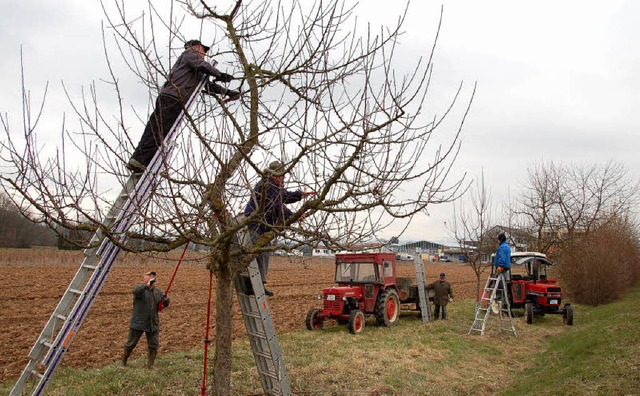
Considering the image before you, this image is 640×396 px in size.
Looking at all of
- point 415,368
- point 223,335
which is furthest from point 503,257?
point 223,335

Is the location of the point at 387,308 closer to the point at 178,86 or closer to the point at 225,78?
the point at 225,78

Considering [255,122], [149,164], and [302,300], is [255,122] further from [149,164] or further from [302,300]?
[302,300]

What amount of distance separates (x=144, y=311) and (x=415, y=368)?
508 centimetres

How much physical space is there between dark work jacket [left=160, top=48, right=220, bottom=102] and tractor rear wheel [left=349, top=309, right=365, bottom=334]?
879 cm

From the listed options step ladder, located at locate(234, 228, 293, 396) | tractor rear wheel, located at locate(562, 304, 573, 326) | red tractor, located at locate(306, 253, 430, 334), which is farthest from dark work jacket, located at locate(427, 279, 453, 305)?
step ladder, located at locate(234, 228, 293, 396)

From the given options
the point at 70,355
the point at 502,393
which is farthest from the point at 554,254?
the point at 70,355

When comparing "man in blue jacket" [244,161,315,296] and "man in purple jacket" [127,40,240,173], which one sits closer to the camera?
"man in blue jacket" [244,161,315,296]

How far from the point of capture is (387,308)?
13.8 m

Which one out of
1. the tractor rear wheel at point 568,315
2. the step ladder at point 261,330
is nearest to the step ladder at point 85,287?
the step ladder at point 261,330

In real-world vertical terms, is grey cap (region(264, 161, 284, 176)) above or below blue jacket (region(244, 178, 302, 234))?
above

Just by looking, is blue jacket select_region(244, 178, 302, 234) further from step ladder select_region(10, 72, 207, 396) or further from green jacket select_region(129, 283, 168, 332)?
green jacket select_region(129, 283, 168, 332)

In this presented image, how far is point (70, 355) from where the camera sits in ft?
32.9

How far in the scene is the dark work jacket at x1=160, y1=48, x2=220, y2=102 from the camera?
4.84 meters

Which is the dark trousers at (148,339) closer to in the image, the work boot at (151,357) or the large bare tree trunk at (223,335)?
the work boot at (151,357)
